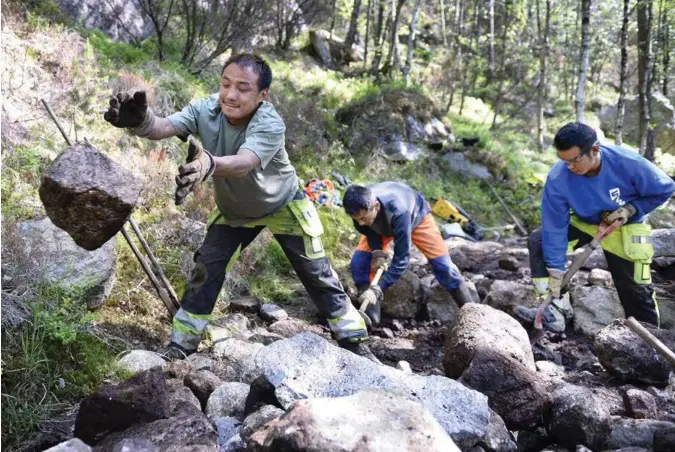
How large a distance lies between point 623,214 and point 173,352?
3290 mm

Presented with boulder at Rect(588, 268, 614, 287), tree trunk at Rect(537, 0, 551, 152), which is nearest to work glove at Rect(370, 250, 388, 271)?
boulder at Rect(588, 268, 614, 287)

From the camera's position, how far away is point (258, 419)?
7.34 feet

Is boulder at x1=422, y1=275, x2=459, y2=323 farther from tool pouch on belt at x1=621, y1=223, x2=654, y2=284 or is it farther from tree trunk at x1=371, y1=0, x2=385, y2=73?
tree trunk at x1=371, y1=0, x2=385, y2=73

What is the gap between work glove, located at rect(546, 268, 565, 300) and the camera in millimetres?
4246

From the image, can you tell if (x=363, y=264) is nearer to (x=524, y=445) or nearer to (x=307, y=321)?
(x=307, y=321)

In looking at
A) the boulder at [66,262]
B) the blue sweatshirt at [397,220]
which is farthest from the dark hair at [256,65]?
the blue sweatshirt at [397,220]

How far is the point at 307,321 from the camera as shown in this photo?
15.5 ft

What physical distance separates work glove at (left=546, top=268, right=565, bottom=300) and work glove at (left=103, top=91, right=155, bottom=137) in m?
3.20

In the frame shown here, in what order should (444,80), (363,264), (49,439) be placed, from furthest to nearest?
1. (444,80)
2. (363,264)
3. (49,439)

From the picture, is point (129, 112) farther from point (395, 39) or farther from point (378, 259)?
point (395, 39)

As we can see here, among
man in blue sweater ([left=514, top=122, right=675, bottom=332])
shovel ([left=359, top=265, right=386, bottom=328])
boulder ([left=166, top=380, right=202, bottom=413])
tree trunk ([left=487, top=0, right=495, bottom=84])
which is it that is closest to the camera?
boulder ([left=166, top=380, right=202, bottom=413])

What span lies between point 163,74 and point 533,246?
16.4ft

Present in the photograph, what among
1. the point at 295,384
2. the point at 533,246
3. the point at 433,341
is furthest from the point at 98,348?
the point at 533,246

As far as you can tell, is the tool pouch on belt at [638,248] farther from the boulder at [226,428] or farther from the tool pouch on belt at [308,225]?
the boulder at [226,428]
